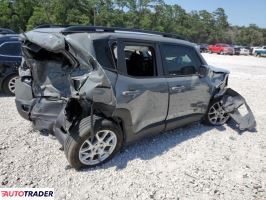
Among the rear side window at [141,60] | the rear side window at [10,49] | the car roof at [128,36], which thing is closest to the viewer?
the car roof at [128,36]

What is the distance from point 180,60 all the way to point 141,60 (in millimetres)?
747

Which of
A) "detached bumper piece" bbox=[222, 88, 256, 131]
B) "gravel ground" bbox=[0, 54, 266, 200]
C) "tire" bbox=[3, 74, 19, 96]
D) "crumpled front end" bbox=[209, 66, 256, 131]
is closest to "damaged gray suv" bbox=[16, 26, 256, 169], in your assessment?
"gravel ground" bbox=[0, 54, 266, 200]

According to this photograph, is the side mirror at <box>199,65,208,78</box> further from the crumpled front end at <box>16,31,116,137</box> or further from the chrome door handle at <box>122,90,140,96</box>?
the crumpled front end at <box>16,31,116,137</box>

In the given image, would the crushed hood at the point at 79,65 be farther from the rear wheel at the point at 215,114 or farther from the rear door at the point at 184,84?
the rear wheel at the point at 215,114

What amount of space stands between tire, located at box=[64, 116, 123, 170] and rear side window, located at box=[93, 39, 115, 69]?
2.40 feet

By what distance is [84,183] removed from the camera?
341 centimetres

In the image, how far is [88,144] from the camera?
360cm

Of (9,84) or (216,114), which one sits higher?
(216,114)

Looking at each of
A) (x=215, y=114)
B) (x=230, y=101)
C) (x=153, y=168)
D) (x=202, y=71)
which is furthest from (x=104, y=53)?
(x=230, y=101)

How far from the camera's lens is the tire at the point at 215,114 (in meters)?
5.38

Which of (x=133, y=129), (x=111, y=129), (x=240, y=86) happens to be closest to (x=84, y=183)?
(x=111, y=129)

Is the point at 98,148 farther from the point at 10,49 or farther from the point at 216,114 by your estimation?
the point at 10,49

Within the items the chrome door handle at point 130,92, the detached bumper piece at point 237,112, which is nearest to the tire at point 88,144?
the chrome door handle at point 130,92

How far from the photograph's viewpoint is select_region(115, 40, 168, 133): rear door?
3609 mm
